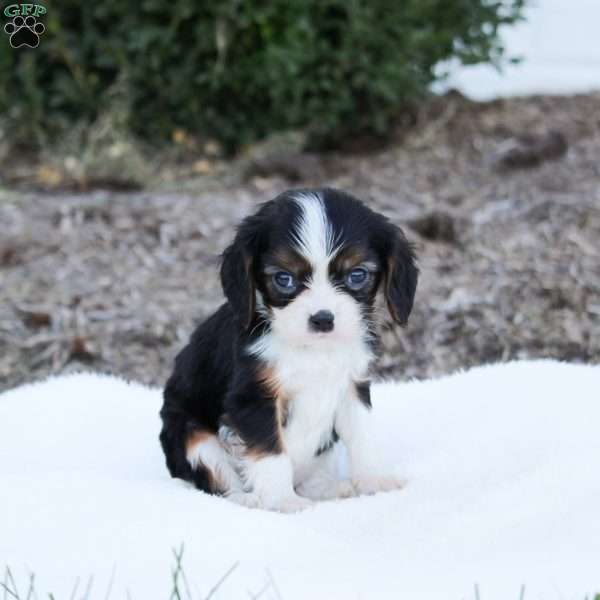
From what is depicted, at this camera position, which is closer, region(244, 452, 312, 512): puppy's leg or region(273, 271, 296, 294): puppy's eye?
region(273, 271, 296, 294): puppy's eye

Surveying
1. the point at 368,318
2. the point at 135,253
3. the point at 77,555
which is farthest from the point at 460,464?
the point at 135,253

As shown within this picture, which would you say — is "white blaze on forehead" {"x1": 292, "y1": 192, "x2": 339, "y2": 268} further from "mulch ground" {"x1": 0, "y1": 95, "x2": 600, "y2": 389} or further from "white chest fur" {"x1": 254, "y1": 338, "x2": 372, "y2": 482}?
"mulch ground" {"x1": 0, "y1": 95, "x2": 600, "y2": 389}

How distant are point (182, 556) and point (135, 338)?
3286mm

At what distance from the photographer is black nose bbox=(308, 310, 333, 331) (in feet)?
12.9

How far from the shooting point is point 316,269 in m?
4.02

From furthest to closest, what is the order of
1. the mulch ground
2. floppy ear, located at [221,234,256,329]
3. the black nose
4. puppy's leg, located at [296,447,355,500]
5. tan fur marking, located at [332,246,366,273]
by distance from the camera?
the mulch ground
puppy's leg, located at [296,447,355,500]
floppy ear, located at [221,234,256,329]
tan fur marking, located at [332,246,366,273]
the black nose

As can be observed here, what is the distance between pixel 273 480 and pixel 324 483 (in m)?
0.50

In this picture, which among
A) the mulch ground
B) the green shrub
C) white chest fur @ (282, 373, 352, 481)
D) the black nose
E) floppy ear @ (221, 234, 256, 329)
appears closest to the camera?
the black nose

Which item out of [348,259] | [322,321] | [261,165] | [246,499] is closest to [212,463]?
[246,499]

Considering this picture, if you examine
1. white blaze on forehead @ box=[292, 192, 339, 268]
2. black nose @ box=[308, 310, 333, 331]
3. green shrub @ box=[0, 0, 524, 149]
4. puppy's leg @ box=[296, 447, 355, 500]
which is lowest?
puppy's leg @ box=[296, 447, 355, 500]

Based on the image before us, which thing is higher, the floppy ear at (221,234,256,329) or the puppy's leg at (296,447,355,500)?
the floppy ear at (221,234,256,329)

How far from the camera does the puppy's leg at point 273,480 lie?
4246 mm

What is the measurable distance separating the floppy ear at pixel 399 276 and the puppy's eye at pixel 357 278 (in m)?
0.14

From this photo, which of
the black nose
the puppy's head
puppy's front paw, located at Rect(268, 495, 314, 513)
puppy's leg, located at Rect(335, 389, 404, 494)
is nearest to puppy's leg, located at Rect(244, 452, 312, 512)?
puppy's front paw, located at Rect(268, 495, 314, 513)
